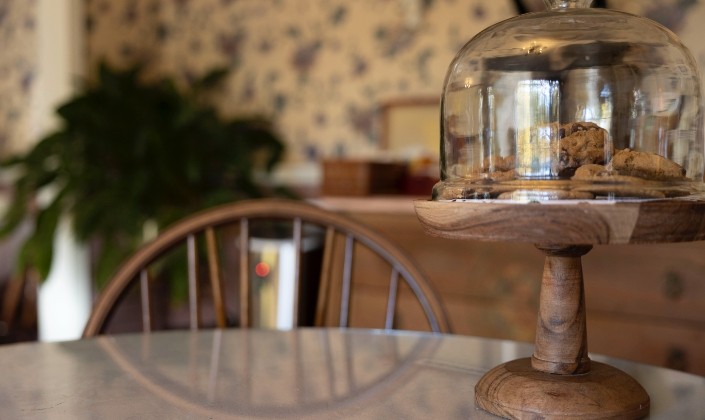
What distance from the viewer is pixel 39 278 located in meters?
2.58

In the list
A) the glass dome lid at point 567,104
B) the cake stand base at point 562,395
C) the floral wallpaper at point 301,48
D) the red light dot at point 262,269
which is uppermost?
the floral wallpaper at point 301,48

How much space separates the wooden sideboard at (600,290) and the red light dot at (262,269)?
19.1 inches

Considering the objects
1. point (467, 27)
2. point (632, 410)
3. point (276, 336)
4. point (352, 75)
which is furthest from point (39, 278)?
point (632, 410)

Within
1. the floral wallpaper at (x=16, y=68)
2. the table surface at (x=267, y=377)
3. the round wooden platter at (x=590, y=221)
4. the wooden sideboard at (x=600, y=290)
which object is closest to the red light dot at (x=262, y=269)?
the wooden sideboard at (x=600, y=290)

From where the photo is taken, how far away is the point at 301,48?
2.88m

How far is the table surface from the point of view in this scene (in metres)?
0.64

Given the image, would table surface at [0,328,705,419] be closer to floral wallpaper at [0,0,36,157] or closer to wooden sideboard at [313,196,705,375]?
wooden sideboard at [313,196,705,375]

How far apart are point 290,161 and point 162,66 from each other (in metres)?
0.82

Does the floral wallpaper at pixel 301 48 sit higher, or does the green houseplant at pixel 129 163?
the floral wallpaper at pixel 301 48

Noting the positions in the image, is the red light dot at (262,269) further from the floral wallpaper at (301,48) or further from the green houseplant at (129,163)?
the floral wallpaper at (301,48)

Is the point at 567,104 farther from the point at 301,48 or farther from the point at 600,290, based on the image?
the point at 301,48

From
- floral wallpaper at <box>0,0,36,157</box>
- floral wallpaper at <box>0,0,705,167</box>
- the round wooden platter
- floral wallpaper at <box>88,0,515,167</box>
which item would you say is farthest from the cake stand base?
floral wallpaper at <box>0,0,36,157</box>

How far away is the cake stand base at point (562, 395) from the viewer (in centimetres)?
57

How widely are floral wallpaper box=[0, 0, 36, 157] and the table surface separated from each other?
292 cm
